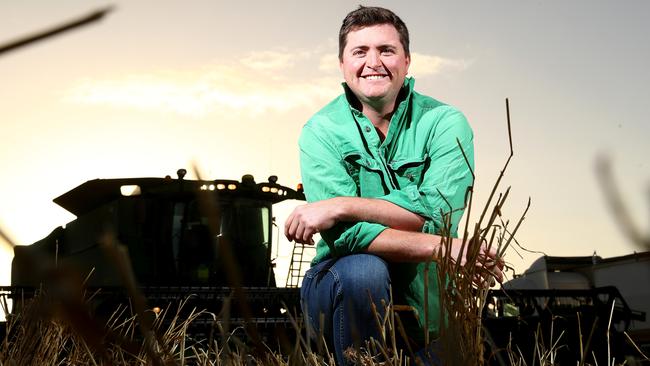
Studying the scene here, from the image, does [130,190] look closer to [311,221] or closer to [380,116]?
[380,116]

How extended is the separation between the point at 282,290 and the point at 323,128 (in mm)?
5754

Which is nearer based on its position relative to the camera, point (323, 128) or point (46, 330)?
point (323, 128)

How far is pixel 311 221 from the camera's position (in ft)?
7.27

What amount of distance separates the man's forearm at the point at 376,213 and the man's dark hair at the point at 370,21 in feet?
1.98

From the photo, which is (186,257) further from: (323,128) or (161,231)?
(323,128)

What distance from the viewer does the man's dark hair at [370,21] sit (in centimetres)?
261

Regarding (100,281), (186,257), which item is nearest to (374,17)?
(186,257)

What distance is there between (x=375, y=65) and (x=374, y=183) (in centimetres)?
37

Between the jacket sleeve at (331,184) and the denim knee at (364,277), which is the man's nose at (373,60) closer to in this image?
the jacket sleeve at (331,184)

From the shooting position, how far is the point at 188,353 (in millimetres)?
7949

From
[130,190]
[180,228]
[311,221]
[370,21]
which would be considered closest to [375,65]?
[370,21]

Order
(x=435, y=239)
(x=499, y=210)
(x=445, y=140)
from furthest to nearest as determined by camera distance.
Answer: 1. (x=445, y=140)
2. (x=435, y=239)
3. (x=499, y=210)

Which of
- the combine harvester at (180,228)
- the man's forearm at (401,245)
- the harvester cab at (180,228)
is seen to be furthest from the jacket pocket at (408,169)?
the harvester cab at (180,228)

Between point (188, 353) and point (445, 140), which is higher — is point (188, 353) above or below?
below
